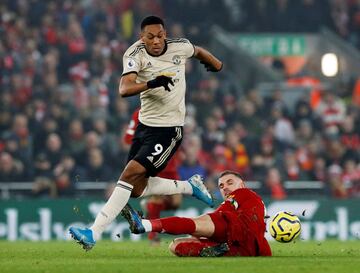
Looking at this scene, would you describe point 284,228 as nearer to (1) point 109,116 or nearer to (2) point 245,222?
(2) point 245,222

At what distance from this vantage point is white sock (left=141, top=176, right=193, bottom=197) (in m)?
12.6

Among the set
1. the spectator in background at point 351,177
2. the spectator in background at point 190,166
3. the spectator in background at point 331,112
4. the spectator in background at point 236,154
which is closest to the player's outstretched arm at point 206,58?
the spectator in background at point 190,166

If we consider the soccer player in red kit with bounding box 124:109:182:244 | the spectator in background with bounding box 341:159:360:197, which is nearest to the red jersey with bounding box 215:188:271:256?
the soccer player in red kit with bounding box 124:109:182:244

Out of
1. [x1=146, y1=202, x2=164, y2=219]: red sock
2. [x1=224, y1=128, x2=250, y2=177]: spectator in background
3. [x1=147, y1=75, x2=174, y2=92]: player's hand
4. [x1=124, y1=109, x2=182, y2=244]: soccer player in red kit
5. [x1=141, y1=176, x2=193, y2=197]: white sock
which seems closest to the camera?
[x1=147, y1=75, x2=174, y2=92]: player's hand

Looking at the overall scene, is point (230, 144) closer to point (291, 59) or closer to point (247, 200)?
point (291, 59)

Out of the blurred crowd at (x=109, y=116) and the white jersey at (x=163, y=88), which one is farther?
the blurred crowd at (x=109, y=116)

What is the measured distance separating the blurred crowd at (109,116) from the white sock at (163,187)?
6.31m

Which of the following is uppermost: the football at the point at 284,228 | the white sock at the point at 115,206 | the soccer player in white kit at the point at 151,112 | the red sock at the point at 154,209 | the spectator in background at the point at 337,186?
the soccer player in white kit at the point at 151,112

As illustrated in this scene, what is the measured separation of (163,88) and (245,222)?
5.13ft

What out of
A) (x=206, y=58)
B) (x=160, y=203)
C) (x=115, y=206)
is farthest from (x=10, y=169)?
(x=115, y=206)

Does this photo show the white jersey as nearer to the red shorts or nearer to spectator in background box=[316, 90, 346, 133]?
the red shorts

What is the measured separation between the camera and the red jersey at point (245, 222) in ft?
38.0

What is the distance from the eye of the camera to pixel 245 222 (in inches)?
456

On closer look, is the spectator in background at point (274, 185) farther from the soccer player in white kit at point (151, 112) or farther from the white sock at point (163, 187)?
the soccer player in white kit at point (151, 112)
